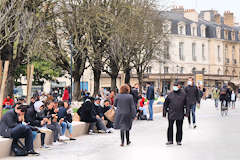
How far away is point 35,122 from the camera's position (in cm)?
1418

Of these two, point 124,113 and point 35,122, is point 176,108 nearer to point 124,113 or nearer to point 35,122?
point 124,113

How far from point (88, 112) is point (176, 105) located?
15.3 ft

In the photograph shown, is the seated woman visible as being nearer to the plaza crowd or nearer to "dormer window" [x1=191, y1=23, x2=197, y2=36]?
the plaza crowd

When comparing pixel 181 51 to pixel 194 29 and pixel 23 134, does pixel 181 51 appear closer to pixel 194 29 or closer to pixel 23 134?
pixel 194 29

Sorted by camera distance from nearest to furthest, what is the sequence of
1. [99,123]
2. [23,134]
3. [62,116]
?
[23,134]
[62,116]
[99,123]

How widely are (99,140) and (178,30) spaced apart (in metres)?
68.2

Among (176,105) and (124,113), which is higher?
(176,105)

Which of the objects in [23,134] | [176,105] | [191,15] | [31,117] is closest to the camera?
[23,134]

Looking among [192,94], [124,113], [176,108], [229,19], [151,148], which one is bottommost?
[151,148]

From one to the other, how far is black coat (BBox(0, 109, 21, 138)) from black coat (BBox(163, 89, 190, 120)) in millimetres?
3871

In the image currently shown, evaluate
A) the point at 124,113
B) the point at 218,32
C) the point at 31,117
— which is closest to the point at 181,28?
the point at 218,32

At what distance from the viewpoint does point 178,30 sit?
83188 millimetres

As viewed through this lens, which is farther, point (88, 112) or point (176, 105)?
point (88, 112)

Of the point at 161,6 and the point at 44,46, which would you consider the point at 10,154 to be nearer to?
the point at 44,46
